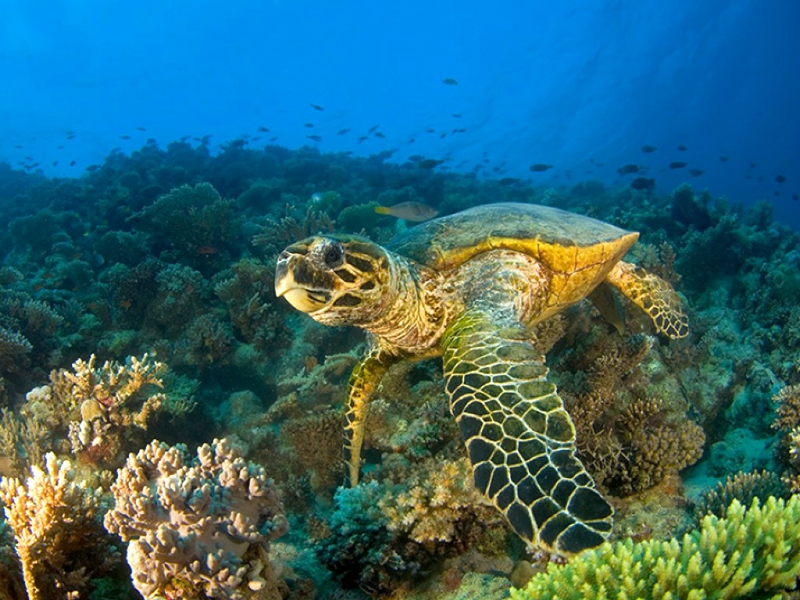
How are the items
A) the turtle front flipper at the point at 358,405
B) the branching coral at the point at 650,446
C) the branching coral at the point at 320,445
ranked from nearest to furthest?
the branching coral at the point at 650,446
the turtle front flipper at the point at 358,405
the branching coral at the point at 320,445

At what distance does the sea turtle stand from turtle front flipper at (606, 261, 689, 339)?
0.01 meters

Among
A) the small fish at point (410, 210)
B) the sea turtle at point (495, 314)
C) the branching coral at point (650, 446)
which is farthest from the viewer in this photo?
the small fish at point (410, 210)

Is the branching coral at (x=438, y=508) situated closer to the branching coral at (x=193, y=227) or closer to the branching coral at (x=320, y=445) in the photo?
the branching coral at (x=320, y=445)

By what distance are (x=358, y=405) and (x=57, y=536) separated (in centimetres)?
192

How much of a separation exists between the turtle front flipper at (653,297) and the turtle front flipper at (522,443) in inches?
101

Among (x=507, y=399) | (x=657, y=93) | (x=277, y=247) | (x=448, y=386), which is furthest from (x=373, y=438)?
(x=657, y=93)

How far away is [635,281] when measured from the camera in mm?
4496

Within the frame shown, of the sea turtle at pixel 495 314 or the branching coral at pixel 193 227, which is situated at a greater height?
the sea turtle at pixel 495 314

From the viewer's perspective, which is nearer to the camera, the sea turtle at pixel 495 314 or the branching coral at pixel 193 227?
the sea turtle at pixel 495 314

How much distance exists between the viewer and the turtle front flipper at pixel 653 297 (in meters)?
4.32

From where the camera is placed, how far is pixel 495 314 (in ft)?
9.34

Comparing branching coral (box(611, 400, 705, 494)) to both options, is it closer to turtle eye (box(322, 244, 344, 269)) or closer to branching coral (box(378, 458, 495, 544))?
branching coral (box(378, 458, 495, 544))

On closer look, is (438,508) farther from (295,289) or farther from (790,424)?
(790,424)

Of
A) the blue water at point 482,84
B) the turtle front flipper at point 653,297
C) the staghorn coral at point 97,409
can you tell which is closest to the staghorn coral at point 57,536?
the staghorn coral at point 97,409
